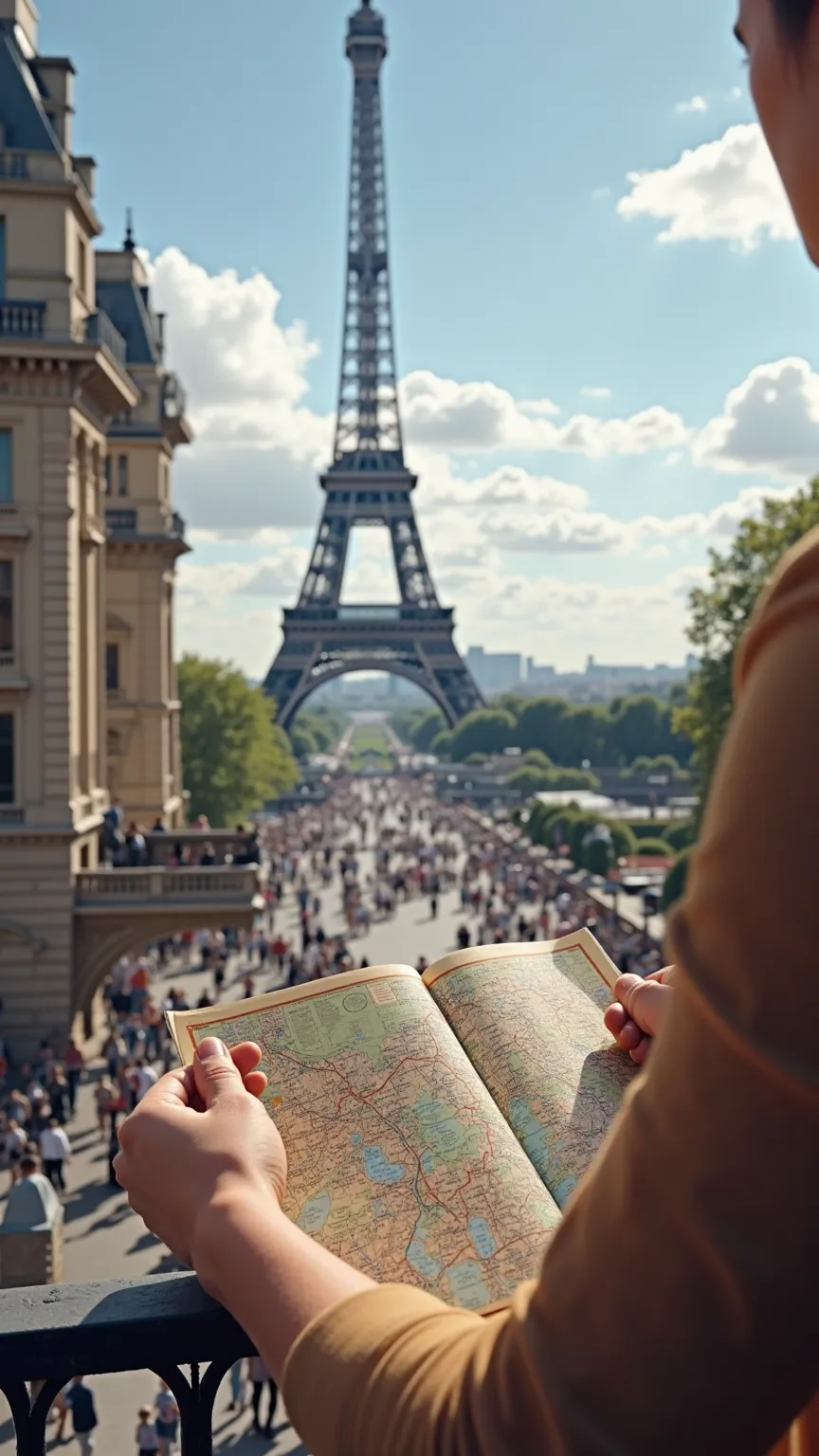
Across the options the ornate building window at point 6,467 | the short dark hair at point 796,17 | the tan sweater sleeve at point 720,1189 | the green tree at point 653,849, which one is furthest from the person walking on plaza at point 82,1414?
the green tree at point 653,849

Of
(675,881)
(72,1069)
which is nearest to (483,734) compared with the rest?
(675,881)

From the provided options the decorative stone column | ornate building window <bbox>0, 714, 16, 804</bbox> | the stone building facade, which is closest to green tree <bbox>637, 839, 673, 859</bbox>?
the stone building facade

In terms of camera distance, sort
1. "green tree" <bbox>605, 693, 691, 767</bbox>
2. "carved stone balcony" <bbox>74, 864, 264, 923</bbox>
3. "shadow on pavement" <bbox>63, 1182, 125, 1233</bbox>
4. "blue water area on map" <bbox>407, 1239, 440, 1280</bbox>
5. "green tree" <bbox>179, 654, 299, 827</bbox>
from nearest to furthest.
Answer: "blue water area on map" <bbox>407, 1239, 440, 1280</bbox> → "shadow on pavement" <bbox>63, 1182, 125, 1233</bbox> → "carved stone balcony" <bbox>74, 864, 264, 923</bbox> → "green tree" <bbox>179, 654, 299, 827</bbox> → "green tree" <bbox>605, 693, 691, 767</bbox>

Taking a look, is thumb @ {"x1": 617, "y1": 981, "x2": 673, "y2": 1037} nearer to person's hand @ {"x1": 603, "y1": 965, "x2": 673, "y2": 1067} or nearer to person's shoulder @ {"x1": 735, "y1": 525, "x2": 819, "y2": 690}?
person's hand @ {"x1": 603, "y1": 965, "x2": 673, "y2": 1067}

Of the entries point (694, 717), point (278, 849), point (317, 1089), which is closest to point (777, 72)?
point (317, 1089)

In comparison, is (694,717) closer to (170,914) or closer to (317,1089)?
(170,914)

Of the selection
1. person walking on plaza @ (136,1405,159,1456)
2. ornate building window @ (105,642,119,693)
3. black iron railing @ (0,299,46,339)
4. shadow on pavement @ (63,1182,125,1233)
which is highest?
black iron railing @ (0,299,46,339)
